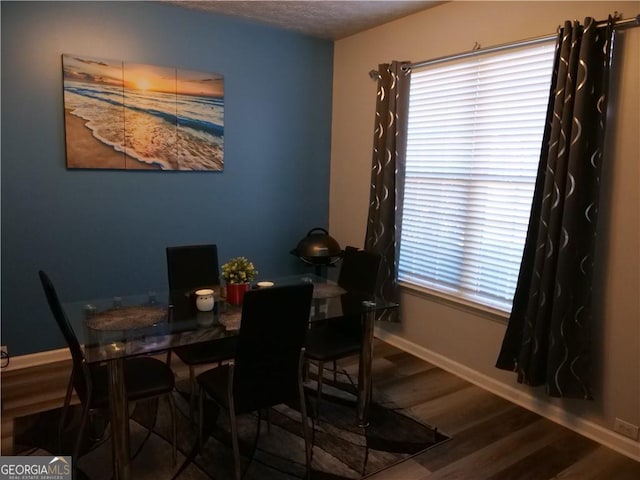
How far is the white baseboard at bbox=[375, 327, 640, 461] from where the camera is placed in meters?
2.53

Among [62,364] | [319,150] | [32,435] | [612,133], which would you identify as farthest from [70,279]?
[612,133]

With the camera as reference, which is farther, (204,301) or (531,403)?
(531,403)

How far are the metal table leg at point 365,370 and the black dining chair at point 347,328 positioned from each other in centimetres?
10

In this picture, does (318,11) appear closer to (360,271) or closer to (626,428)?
(360,271)

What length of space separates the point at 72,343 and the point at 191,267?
3.59 ft

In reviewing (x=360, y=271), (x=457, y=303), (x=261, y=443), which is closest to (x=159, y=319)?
(x=261, y=443)

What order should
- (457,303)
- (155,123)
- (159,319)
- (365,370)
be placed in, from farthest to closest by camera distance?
(155,123), (457,303), (365,370), (159,319)

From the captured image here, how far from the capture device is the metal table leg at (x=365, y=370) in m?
2.62

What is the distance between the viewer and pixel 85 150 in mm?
3273

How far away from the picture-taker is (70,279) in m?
3.36

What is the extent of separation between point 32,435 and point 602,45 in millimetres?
3579

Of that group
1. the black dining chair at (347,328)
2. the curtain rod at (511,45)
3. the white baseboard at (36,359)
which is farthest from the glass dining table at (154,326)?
the curtain rod at (511,45)

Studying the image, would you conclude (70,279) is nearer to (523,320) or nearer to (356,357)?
(356,357)

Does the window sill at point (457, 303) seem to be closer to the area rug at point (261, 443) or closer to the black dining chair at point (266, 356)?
the area rug at point (261, 443)
